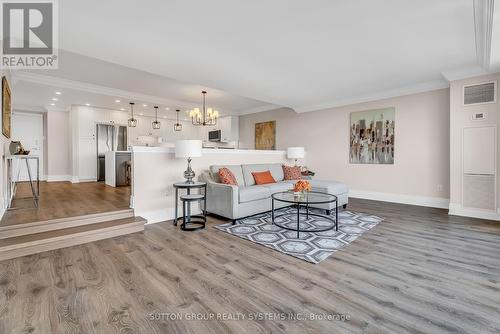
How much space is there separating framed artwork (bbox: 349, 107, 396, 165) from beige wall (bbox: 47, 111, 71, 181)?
29.1 ft

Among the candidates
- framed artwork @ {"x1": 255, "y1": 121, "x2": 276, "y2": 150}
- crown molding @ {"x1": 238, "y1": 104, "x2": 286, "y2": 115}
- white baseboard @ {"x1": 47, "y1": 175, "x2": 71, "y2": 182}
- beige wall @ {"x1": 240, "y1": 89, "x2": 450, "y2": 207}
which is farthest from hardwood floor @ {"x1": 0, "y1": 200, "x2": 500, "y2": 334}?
white baseboard @ {"x1": 47, "y1": 175, "x2": 71, "y2": 182}

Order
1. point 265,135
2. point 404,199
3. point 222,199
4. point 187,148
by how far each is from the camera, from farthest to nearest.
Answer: point 265,135, point 404,199, point 222,199, point 187,148

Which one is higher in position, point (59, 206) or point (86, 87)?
point (86, 87)

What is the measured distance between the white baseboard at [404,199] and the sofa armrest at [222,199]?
3.71 metres

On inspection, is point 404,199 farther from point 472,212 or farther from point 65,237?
point 65,237

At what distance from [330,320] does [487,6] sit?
3.19 m

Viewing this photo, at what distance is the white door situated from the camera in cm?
748

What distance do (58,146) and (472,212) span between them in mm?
11019

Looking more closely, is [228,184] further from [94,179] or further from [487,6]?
[94,179]

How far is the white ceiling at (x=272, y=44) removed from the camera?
238 centimetres

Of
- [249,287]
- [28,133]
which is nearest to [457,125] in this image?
[249,287]

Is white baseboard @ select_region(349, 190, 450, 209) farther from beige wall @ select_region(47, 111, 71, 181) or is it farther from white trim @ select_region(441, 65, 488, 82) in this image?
beige wall @ select_region(47, 111, 71, 181)

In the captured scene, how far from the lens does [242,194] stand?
12.4 feet

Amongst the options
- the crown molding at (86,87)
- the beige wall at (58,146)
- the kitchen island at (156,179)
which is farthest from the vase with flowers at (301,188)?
the beige wall at (58,146)
